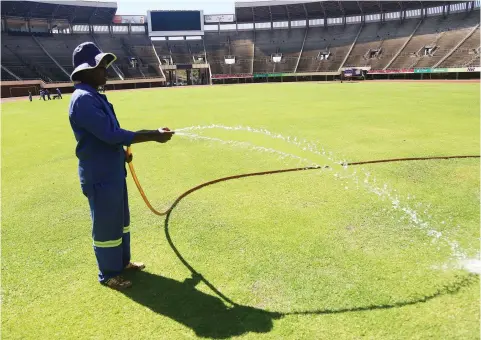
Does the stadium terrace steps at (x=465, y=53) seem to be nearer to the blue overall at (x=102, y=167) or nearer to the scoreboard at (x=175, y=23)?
the scoreboard at (x=175, y=23)

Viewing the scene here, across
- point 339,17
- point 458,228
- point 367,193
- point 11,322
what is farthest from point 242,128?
point 339,17

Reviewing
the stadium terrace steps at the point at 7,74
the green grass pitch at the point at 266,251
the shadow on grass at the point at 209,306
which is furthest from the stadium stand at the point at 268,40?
the shadow on grass at the point at 209,306

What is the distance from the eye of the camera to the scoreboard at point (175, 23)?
69.4 metres

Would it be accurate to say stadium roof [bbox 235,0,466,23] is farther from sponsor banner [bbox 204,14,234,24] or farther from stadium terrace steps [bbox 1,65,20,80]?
stadium terrace steps [bbox 1,65,20,80]

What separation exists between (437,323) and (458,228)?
7.32 feet

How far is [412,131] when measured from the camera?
38.1ft

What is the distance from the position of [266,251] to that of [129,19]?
245ft

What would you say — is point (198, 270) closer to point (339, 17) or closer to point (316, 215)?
point (316, 215)

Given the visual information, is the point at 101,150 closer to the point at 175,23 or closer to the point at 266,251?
the point at 266,251

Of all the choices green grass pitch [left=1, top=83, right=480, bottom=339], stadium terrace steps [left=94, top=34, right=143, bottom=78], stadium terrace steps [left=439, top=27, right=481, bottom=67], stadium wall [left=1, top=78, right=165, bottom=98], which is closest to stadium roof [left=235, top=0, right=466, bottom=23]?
stadium terrace steps [left=439, top=27, right=481, bottom=67]

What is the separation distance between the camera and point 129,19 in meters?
69.1

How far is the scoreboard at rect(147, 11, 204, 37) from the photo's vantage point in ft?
228

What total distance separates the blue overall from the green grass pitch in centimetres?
49

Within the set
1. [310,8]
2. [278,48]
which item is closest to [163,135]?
[310,8]
